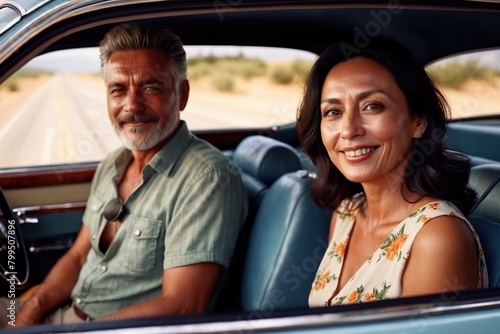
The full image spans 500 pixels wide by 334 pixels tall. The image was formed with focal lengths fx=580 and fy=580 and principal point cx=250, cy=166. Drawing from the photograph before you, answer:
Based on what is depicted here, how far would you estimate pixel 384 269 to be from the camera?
1.57 meters

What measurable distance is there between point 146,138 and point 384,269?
107cm

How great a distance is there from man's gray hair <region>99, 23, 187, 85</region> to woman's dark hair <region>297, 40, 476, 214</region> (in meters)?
0.57

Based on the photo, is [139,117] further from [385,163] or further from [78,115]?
[78,115]

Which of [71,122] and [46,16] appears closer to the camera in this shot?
[46,16]

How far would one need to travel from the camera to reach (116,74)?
7.22 ft

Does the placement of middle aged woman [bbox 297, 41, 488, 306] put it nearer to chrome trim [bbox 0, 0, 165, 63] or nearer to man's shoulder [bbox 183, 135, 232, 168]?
man's shoulder [bbox 183, 135, 232, 168]

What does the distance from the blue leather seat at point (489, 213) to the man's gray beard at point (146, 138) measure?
1.12 metres

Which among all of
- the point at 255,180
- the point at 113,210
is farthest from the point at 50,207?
the point at 255,180

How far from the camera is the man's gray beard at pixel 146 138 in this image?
2.22m

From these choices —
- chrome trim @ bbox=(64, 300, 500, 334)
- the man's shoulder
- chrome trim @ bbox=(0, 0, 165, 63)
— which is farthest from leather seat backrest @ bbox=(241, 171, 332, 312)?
chrome trim @ bbox=(0, 0, 165, 63)

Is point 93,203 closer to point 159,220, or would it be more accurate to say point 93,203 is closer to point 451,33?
point 159,220

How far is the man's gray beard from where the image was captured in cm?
222

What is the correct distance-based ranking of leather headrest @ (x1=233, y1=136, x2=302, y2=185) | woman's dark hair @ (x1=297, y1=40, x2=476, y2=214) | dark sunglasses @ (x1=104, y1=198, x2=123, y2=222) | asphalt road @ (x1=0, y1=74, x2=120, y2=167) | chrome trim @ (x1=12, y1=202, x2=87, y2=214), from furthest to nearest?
asphalt road @ (x1=0, y1=74, x2=120, y2=167), chrome trim @ (x1=12, y1=202, x2=87, y2=214), leather headrest @ (x1=233, y1=136, x2=302, y2=185), dark sunglasses @ (x1=104, y1=198, x2=123, y2=222), woman's dark hair @ (x1=297, y1=40, x2=476, y2=214)

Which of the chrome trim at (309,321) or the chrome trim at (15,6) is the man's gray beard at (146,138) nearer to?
the chrome trim at (15,6)
